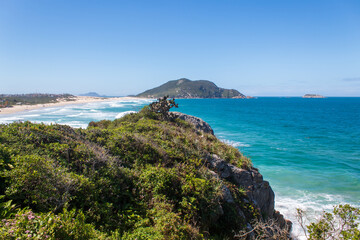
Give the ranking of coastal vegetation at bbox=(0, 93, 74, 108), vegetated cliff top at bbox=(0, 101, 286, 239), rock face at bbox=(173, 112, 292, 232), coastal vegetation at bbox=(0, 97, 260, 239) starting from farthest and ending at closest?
coastal vegetation at bbox=(0, 93, 74, 108) < rock face at bbox=(173, 112, 292, 232) < vegetated cliff top at bbox=(0, 101, 286, 239) < coastal vegetation at bbox=(0, 97, 260, 239)

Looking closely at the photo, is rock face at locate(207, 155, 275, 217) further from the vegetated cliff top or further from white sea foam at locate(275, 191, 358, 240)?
white sea foam at locate(275, 191, 358, 240)

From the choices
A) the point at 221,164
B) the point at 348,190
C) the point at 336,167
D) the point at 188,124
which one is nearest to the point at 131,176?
the point at 221,164

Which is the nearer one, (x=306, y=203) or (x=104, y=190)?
(x=104, y=190)

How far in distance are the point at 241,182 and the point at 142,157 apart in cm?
Answer: 495

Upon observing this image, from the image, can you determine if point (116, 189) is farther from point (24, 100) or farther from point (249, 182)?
point (24, 100)

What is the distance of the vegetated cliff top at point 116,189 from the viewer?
4.98 metres

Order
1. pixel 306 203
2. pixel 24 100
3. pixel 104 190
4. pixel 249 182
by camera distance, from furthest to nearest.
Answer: pixel 24 100, pixel 306 203, pixel 249 182, pixel 104 190

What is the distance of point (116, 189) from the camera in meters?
6.59

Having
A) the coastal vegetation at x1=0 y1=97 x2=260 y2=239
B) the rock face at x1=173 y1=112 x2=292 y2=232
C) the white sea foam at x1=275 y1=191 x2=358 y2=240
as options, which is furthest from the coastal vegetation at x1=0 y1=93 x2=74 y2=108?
the white sea foam at x1=275 y1=191 x2=358 y2=240

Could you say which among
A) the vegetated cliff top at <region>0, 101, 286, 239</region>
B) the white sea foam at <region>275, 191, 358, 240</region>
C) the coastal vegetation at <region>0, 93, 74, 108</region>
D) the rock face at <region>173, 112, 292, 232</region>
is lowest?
the white sea foam at <region>275, 191, 358, 240</region>

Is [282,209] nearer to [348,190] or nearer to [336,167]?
[348,190]

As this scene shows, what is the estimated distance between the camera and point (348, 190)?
16.2 meters

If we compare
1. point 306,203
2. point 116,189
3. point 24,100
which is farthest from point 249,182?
point 24,100

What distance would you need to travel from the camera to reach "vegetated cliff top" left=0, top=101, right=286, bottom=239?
16.3 feet
